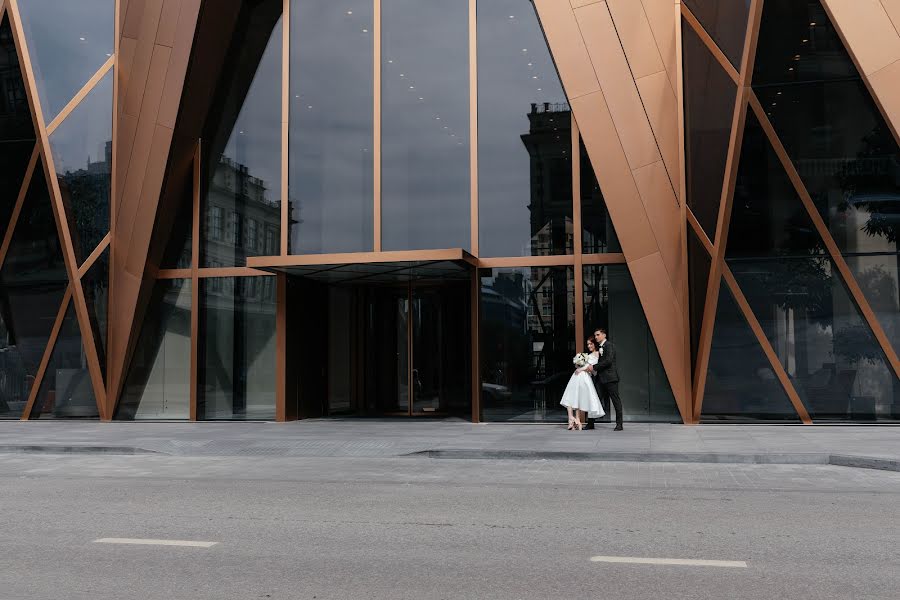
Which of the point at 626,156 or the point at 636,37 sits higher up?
the point at 636,37

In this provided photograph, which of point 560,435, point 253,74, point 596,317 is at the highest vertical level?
point 253,74

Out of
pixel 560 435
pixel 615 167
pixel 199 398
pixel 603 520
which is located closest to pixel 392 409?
pixel 199 398

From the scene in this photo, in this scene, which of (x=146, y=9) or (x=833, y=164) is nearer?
(x=833, y=164)

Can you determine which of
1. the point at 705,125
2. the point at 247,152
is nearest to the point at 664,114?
the point at 705,125

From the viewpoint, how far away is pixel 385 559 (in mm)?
6371

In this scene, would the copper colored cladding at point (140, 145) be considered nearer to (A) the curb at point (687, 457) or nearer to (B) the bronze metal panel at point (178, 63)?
(B) the bronze metal panel at point (178, 63)

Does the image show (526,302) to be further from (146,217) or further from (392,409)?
(146,217)

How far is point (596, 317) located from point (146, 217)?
10.3 m

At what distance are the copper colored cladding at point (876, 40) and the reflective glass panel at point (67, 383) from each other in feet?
56.0

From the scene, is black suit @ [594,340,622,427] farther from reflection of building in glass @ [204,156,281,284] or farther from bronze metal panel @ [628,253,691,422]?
reflection of building in glass @ [204,156,281,284]

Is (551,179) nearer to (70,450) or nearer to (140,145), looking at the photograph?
(140,145)

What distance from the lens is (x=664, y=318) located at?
1809cm

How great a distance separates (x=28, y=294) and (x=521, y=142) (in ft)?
39.1

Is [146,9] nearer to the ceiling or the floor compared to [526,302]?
nearer to the ceiling
